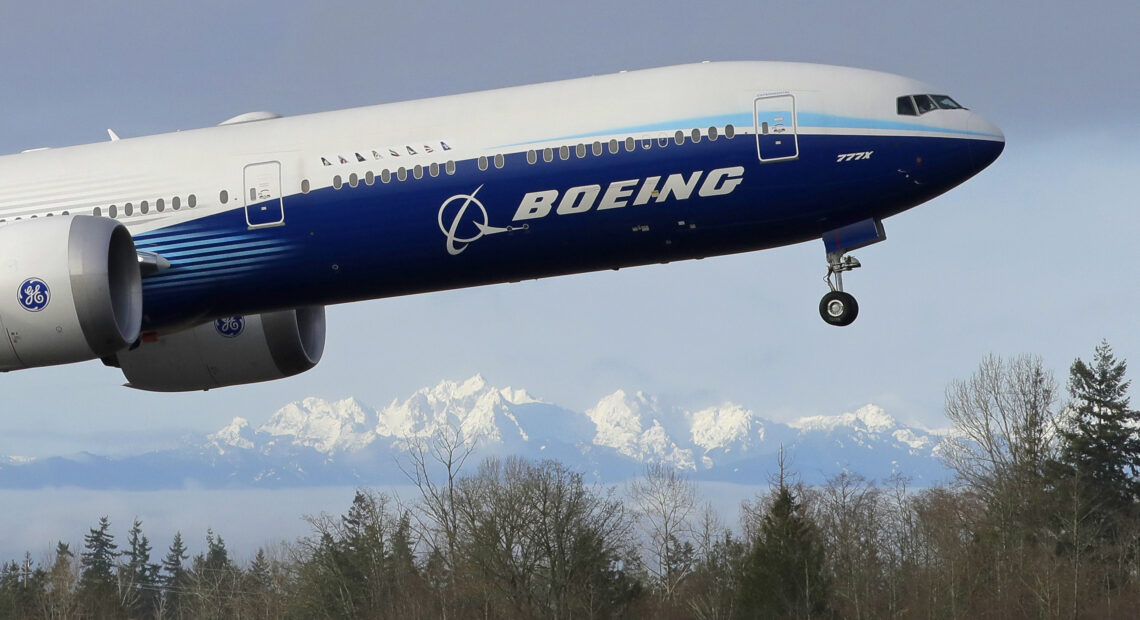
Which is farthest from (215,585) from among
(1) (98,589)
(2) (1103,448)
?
(2) (1103,448)

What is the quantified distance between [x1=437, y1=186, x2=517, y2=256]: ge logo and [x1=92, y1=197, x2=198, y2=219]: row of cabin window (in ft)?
16.9

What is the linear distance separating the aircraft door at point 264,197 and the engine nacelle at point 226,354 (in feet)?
16.2

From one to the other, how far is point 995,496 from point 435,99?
246ft

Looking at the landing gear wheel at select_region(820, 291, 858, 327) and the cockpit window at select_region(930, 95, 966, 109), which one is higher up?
the cockpit window at select_region(930, 95, 966, 109)

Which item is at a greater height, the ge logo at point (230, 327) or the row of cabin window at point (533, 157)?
the row of cabin window at point (533, 157)

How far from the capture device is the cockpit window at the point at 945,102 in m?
29.9

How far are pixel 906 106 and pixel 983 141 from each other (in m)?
1.64

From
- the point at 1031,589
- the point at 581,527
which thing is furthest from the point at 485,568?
the point at 1031,589

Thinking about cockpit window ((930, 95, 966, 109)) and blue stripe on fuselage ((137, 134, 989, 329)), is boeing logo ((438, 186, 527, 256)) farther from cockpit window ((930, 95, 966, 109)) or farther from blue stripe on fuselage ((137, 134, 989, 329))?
cockpit window ((930, 95, 966, 109))

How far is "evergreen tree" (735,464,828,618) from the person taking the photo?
289 ft

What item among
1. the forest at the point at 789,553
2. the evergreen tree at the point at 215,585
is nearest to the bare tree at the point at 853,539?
the forest at the point at 789,553

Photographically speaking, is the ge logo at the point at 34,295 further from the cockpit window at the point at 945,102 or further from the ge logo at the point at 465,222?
the cockpit window at the point at 945,102

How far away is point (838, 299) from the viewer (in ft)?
98.4

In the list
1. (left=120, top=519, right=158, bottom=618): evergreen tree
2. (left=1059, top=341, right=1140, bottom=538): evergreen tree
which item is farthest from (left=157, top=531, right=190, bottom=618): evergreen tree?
(left=1059, top=341, right=1140, bottom=538): evergreen tree
